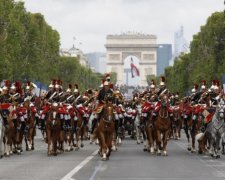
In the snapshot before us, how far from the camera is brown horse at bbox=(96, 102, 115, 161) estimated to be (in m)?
27.2

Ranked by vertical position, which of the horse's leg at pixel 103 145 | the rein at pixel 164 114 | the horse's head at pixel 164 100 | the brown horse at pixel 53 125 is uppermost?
the horse's head at pixel 164 100

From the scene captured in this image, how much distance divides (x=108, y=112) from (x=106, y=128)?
0.58 meters

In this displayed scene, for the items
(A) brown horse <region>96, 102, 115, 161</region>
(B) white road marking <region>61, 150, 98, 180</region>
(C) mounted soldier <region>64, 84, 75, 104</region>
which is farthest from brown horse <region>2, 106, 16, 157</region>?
(A) brown horse <region>96, 102, 115, 161</region>

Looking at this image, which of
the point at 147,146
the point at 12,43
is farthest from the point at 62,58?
the point at 147,146

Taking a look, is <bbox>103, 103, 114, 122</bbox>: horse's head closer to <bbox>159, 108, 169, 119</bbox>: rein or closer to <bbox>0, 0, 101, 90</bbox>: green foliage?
<bbox>159, 108, 169, 119</bbox>: rein

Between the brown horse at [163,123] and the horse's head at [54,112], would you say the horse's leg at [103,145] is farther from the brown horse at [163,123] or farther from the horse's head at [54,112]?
the brown horse at [163,123]

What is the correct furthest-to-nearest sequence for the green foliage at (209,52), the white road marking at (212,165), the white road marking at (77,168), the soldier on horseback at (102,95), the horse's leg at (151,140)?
the green foliage at (209,52)
the horse's leg at (151,140)
the soldier on horseback at (102,95)
the white road marking at (212,165)
the white road marking at (77,168)

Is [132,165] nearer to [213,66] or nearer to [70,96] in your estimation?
[70,96]

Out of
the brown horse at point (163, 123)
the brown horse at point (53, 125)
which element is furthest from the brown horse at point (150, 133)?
the brown horse at point (53, 125)

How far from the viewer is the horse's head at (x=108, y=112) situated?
27.2 m

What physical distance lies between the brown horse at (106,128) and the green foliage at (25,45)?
41.0m

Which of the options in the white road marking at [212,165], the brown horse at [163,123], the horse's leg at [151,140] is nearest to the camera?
the white road marking at [212,165]

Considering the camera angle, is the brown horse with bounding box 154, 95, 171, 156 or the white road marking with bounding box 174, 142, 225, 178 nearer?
the white road marking with bounding box 174, 142, 225, 178

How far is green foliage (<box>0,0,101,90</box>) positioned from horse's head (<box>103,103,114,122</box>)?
1624 inches
